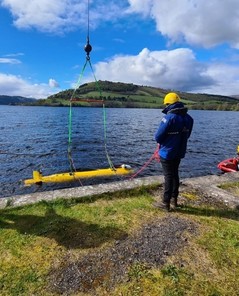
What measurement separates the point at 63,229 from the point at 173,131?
12.2 ft

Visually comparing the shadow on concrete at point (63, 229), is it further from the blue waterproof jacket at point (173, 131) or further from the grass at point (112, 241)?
the blue waterproof jacket at point (173, 131)

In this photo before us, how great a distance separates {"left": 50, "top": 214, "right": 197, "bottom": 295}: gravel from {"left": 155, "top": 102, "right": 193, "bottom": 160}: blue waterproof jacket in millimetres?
1887

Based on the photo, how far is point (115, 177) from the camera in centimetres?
1941

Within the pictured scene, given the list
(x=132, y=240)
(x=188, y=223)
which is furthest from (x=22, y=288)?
(x=188, y=223)

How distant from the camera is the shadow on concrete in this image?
5.84 metres

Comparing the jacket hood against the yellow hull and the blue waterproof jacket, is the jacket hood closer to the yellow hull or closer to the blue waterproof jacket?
the blue waterproof jacket

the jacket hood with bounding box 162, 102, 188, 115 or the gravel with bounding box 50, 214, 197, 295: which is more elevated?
the jacket hood with bounding box 162, 102, 188, 115

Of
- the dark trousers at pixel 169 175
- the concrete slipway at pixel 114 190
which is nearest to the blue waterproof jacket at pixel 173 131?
the dark trousers at pixel 169 175

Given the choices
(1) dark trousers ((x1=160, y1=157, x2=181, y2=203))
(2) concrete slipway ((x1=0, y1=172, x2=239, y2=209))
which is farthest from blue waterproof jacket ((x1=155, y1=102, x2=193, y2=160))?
(2) concrete slipway ((x1=0, y1=172, x2=239, y2=209))

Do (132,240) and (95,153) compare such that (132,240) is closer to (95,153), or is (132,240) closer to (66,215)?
(66,215)

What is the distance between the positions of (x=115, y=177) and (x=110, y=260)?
14.2 meters

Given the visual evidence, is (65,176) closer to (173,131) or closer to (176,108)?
(173,131)

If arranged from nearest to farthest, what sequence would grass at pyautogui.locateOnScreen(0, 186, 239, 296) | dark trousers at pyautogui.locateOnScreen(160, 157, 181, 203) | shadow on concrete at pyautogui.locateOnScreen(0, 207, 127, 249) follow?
grass at pyautogui.locateOnScreen(0, 186, 239, 296)
shadow on concrete at pyautogui.locateOnScreen(0, 207, 127, 249)
dark trousers at pyautogui.locateOnScreen(160, 157, 181, 203)

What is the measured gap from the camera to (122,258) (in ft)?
17.2
